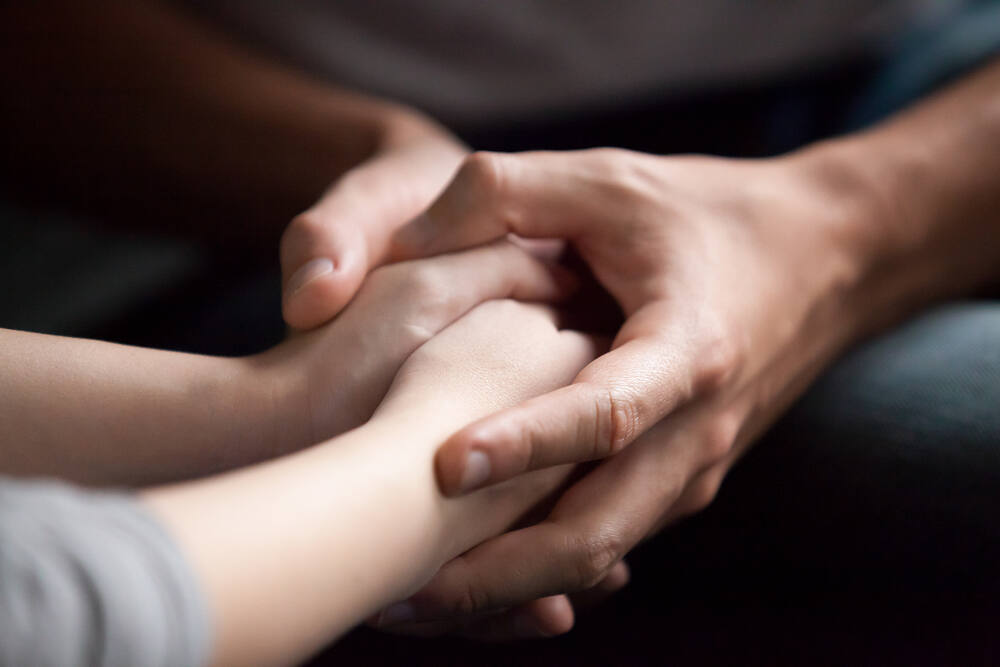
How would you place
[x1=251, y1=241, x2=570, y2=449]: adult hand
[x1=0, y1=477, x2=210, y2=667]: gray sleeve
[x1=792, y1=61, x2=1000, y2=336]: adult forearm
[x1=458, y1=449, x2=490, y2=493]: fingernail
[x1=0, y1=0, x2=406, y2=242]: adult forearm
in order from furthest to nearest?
[x1=0, y1=0, x2=406, y2=242]: adult forearm < [x1=792, y1=61, x2=1000, y2=336]: adult forearm < [x1=251, y1=241, x2=570, y2=449]: adult hand < [x1=458, y1=449, x2=490, y2=493]: fingernail < [x1=0, y1=477, x2=210, y2=667]: gray sleeve

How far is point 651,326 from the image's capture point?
49 cm

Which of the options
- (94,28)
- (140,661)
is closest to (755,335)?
(140,661)

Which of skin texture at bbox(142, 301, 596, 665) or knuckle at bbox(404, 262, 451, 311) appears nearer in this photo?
skin texture at bbox(142, 301, 596, 665)

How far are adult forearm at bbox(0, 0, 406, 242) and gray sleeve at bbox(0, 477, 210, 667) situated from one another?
0.62 metres

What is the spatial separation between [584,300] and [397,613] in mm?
279

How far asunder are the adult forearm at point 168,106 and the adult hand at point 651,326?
344mm

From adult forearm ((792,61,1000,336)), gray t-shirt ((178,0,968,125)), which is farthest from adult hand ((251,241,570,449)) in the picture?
gray t-shirt ((178,0,968,125))

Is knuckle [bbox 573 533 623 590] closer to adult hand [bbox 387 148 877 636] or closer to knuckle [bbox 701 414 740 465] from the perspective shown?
adult hand [bbox 387 148 877 636]

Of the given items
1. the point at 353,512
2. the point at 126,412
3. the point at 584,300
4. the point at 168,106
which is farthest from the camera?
the point at 168,106

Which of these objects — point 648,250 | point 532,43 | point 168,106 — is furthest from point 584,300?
point 168,106

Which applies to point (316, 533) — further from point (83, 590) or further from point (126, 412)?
point (126, 412)

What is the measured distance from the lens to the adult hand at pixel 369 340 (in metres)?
0.49

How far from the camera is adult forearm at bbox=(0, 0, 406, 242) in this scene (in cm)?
86

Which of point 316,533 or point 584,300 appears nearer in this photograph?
point 316,533
